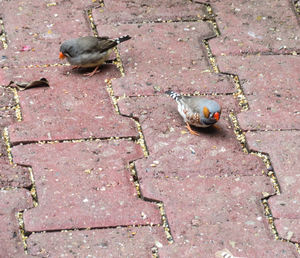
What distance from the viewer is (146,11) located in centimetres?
559

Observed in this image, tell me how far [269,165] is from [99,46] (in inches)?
63.6

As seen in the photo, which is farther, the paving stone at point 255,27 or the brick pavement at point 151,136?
the paving stone at point 255,27

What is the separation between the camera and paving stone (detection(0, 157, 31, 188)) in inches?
153

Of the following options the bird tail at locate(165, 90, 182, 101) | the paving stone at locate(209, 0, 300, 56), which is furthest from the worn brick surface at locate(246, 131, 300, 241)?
the paving stone at locate(209, 0, 300, 56)

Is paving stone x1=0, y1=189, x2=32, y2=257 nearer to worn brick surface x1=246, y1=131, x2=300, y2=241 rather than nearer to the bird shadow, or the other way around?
the bird shadow

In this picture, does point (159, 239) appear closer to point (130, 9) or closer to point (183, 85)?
point (183, 85)

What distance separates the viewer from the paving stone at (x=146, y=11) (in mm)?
5508

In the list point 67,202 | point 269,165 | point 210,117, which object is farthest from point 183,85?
point 67,202

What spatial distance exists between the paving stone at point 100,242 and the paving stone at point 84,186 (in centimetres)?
6

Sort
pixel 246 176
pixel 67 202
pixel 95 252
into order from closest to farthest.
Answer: pixel 95 252 → pixel 67 202 → pixel 246 176

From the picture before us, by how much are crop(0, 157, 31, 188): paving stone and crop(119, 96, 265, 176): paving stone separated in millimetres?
678

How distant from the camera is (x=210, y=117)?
435cm

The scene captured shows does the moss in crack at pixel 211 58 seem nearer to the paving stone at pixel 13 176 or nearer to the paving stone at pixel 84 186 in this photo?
the paving stone at pixel 84 186

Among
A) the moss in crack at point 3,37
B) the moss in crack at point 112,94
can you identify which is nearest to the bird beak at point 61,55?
the moss in crack at point 112,94
